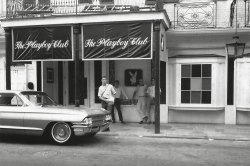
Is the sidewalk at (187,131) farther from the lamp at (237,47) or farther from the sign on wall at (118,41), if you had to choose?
the lamp at (237,47)

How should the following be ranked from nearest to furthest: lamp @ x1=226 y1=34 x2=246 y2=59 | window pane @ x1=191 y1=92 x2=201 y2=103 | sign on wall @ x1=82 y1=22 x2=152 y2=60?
sign on wall @ x1=82 y1=22 x2=152 y2=60 < lamp @ x1=226 y1=34 x2=246 y2=59 < window pane @ x1=191 y1=92 x2=201 y2=103

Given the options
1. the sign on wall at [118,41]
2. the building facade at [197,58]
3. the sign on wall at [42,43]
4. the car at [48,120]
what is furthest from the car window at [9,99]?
the building facade at [197,58]

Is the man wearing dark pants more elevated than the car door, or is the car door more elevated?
the man wearing dark pants

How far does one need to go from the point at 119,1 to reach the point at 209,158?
7950 millimetres

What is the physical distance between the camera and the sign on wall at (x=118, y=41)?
1081cm

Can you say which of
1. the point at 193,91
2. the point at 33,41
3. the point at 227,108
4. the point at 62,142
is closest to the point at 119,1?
the point at 33,41

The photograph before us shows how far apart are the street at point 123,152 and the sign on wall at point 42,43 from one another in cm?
312

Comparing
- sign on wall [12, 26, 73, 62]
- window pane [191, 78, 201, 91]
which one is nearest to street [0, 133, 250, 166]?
sign on wall [12, 26, 73, 62]

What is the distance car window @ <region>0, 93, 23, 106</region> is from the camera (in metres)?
9.25

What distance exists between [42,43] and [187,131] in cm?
591

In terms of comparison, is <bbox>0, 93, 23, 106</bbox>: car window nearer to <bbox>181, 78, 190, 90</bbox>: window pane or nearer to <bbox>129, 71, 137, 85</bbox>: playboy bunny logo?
<bbox>129, 71, 137, 85</bbox>: playboy bunny logo

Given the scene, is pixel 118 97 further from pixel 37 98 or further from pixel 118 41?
pixel 37 98

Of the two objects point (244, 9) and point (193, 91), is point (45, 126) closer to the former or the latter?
point (193, 91)

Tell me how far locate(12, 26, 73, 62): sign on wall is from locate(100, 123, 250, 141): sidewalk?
3178 mm
